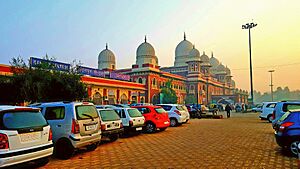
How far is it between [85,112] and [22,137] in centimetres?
294

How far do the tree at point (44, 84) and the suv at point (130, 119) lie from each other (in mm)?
5906

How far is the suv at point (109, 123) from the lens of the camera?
10382 mm

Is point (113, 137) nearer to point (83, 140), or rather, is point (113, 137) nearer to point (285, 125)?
point (83, 140)

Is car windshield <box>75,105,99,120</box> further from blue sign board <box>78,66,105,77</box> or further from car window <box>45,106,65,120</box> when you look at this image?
blue sign board <box>78,66,105,77</box>

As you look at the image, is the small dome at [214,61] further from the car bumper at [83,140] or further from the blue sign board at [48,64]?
the car bumper at [83,140]

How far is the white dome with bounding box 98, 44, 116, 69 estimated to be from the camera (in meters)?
68.4

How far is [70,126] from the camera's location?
8.16 meters

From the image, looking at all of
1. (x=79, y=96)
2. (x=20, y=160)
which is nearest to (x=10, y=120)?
(x=20, y=160)

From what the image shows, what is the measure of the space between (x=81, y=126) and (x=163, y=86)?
53.8 meters

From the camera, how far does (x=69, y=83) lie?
1797cm

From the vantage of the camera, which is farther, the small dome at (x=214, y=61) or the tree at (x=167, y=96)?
the small dome at (x=214, y=61)

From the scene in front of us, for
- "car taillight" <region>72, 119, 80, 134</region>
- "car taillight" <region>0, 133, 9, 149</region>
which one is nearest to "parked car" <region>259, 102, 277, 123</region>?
"car taillight" <region>72, 119, 80, 134</region>

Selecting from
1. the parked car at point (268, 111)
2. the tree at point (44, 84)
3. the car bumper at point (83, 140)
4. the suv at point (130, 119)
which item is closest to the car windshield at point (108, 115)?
the car bumper at point (83, 140)

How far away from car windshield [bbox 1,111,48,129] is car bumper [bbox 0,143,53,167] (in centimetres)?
53
